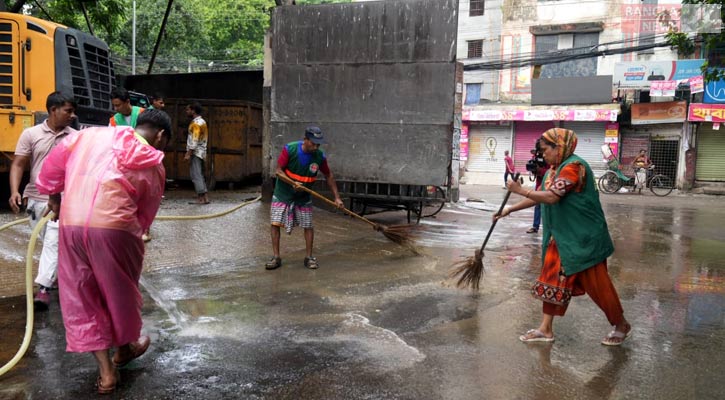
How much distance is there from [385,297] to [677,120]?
20693 millimetres

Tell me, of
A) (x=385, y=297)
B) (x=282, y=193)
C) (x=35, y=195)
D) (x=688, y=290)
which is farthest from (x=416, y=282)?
(x=35, y=195)

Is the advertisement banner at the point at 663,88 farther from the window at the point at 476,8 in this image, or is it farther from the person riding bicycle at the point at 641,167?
the window at the point at 476,8

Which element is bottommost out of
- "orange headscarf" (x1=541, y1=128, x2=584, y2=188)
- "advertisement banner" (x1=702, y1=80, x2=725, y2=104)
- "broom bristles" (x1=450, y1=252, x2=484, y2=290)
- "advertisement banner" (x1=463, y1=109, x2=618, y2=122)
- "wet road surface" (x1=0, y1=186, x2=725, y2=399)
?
"wet road surface" (x1=0, y1=186, x2=725, y2=399)

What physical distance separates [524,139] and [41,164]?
22974 millimetres

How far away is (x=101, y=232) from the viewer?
2.85 m

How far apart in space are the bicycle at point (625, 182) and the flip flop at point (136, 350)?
2000 cm

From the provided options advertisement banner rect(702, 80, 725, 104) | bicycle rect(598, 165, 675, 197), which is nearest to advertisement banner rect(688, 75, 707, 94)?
advertisement banner rect(702, 80, 725, 104)

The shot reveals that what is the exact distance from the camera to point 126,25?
28938mm

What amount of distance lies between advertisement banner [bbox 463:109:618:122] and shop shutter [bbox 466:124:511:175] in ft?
2.54

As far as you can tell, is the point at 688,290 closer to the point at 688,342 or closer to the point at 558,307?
the point at 688,342

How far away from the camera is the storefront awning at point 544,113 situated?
22.7 m

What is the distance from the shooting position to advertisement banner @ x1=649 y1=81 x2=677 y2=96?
2092 cm

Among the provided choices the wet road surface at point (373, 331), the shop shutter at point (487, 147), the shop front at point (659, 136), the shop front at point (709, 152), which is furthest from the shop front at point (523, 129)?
the wet road surface at point (373, 331)

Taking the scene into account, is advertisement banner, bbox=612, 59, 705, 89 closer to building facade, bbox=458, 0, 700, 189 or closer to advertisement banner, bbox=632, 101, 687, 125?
building facade, bbox=458, 0, 700, 189
